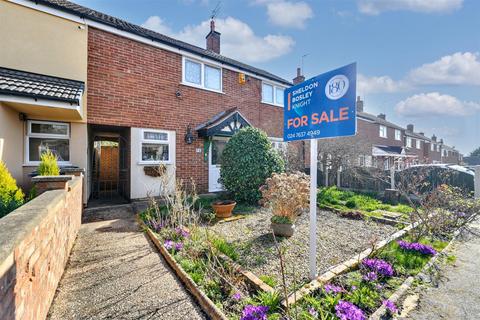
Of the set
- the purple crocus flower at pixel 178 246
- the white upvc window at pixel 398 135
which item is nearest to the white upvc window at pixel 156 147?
the purple crocus flower at pixel 178 246

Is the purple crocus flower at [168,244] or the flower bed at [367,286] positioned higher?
the purple crocus flower at [168,244]

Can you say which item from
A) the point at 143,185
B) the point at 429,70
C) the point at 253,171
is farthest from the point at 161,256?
the point at 429,70

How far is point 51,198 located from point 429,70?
59.2 feet

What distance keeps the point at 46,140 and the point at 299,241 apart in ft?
26.1

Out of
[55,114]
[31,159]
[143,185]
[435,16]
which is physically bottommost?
[143,185]

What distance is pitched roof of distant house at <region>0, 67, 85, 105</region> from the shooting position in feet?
17.0

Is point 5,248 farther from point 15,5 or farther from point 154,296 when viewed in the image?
point 15,5

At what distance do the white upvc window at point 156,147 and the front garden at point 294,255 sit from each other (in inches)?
110

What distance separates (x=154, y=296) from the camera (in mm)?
2809

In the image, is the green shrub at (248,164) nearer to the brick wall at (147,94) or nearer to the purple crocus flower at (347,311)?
the brick wall at (147,94)

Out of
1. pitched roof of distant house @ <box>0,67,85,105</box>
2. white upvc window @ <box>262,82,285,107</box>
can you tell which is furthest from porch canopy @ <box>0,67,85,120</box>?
white upvc window @ <box>262,82,285,107</box>

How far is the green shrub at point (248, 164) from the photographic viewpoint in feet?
25.0

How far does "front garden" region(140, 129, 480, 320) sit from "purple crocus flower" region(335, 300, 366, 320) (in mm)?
11

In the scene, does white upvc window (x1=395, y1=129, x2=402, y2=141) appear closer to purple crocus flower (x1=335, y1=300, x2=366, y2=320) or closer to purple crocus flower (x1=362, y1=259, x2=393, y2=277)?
purple crocus flower (x1=362, y1=259, x2=393, y2=277)
